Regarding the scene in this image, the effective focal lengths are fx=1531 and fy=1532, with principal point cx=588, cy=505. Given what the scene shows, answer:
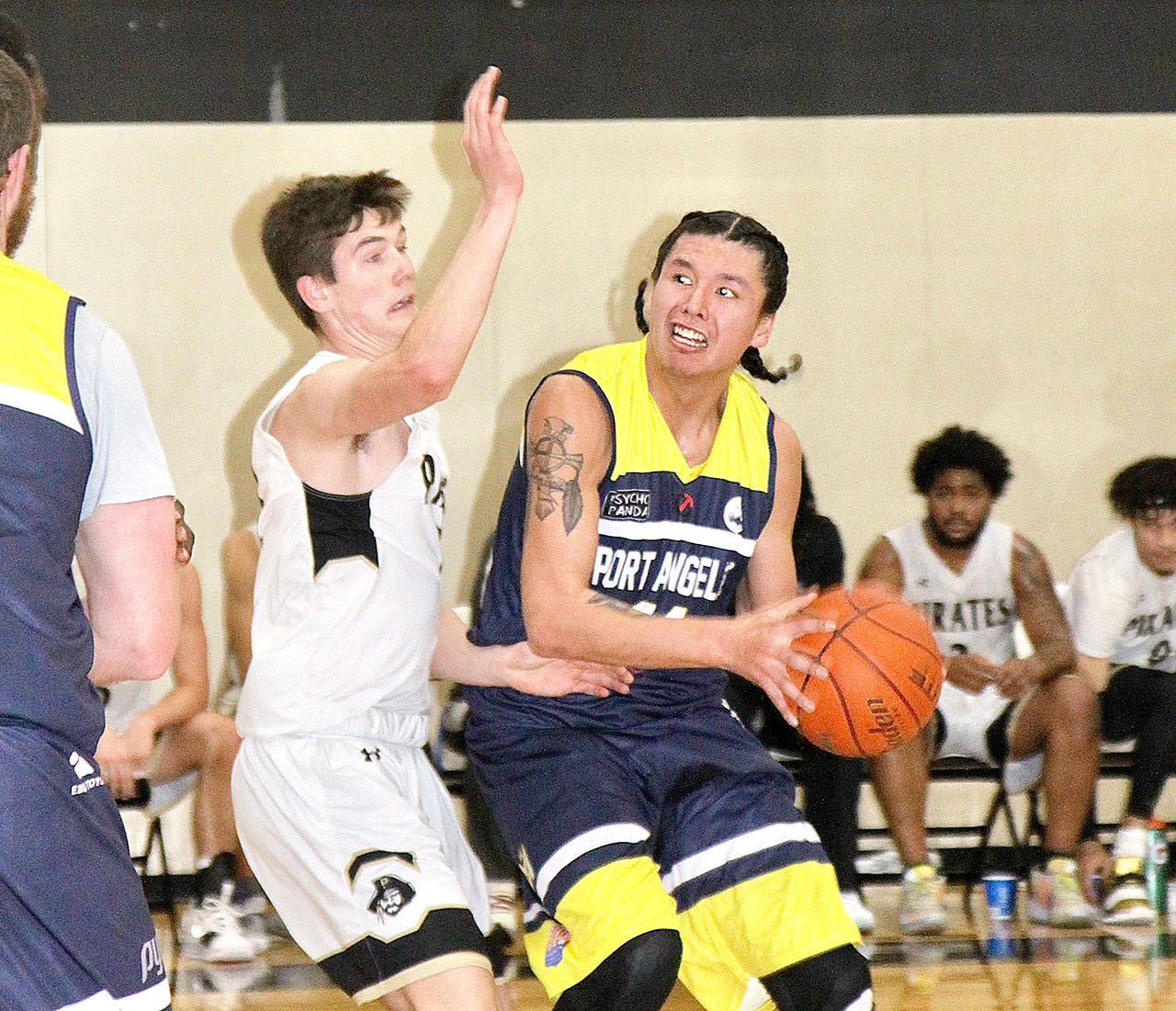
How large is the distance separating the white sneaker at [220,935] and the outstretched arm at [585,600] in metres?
2.81

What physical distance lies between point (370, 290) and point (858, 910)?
10.4ft

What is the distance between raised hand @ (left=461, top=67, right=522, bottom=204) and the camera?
262 centimetres

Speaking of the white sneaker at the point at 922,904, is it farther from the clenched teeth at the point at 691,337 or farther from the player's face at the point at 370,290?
the player's face at the point at 370,290

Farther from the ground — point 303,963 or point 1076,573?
point 1076,573

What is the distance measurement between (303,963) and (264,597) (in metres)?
2.62

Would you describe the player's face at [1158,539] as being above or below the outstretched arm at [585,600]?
below

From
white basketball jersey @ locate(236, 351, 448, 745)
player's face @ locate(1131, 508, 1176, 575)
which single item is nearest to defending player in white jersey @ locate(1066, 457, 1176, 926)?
player's face @ locate(1131, 508, 1176, 575)

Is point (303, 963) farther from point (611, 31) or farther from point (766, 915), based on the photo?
point (611, 31)

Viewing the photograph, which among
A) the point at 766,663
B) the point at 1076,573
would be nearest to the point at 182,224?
the point at 1076,573

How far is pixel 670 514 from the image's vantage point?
10.1ft

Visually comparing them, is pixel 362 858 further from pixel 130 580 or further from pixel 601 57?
Result: pixel 601 57

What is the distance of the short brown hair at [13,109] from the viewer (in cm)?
178

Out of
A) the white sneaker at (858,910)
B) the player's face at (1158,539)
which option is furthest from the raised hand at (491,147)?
the player's face at (1158,539)

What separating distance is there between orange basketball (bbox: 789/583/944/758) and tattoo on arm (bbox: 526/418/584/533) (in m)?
0.49
